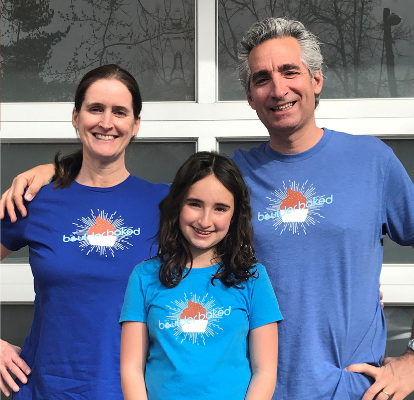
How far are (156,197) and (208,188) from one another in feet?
1.28

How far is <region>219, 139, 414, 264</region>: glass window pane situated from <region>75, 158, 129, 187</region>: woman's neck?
84 centimetres

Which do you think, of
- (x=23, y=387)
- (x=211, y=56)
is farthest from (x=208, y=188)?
(x=211, y=56)

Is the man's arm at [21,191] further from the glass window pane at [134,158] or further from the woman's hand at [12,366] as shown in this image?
the glass window pane at [134,158]

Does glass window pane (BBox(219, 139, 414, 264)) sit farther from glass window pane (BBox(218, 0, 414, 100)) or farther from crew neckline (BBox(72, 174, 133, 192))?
crew neckline (BBox(72, 174, 133, 192))

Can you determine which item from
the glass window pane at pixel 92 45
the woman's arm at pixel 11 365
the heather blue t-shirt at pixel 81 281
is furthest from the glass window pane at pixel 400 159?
the woman's arm at pixel 11 365

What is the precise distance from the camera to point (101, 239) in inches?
73.8

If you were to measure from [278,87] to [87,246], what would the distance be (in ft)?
2.86

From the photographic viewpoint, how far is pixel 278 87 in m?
1.73

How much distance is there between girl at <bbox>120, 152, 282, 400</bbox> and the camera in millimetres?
1523

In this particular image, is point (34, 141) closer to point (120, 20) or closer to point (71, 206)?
point (120, 20)

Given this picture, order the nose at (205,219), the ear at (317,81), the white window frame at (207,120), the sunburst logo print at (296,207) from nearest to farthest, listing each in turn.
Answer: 1. the nose at (205,219)
2. the sunburst logo print at (296,207)
3. the ear at (317,81)
4. the white window frame at (207,120)

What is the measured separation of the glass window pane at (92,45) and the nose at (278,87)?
105 cm

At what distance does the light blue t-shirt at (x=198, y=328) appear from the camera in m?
1.51

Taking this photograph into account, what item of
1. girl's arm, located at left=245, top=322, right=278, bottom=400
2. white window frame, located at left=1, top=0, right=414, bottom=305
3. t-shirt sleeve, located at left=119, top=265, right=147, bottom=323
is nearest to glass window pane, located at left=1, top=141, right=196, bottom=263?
white window frame, located at left=1, top=0, right=414, bottom=305
